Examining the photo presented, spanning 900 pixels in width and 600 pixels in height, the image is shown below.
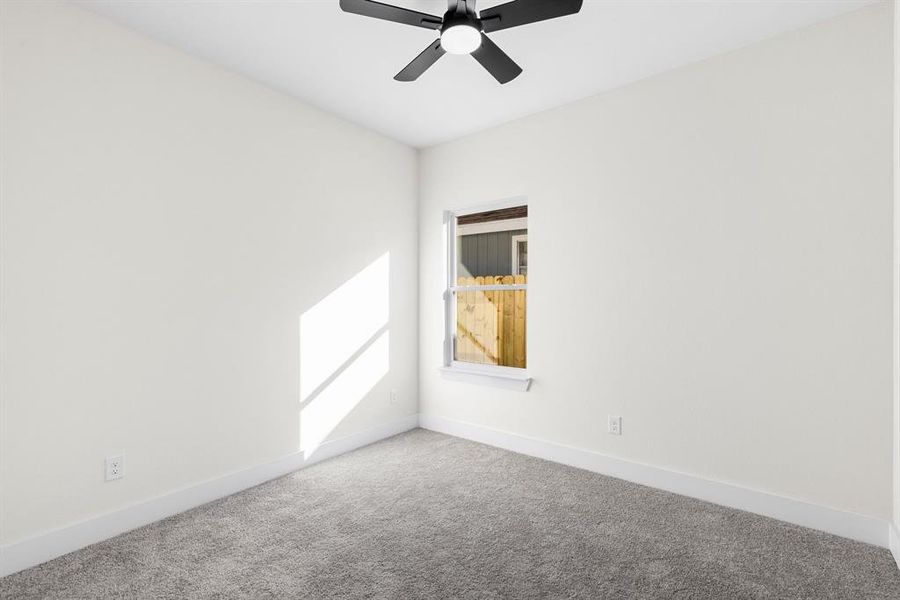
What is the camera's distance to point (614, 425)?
9.89 ft

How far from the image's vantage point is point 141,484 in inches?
93.3

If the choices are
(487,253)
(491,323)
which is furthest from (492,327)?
(487,253)

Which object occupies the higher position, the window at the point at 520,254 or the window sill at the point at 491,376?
the window at the point at 520,254

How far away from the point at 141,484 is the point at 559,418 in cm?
265

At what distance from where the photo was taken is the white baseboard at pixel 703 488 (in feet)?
7.25

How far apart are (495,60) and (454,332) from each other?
2.43m

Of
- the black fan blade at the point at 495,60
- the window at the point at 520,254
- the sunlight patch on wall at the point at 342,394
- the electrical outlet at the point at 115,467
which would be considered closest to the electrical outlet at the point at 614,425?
the window at the point at 520,254

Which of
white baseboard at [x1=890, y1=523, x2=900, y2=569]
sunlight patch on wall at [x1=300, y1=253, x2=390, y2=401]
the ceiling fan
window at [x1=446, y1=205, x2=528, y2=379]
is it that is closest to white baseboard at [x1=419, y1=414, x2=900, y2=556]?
white baseboard at [x1=890, y1=523, x2=900, y2=569]

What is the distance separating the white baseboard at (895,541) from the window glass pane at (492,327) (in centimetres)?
221

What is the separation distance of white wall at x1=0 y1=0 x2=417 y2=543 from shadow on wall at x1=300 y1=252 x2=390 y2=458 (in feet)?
0.22

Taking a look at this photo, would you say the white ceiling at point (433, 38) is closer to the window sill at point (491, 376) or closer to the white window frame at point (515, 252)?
the white window frame at point (515, 252)

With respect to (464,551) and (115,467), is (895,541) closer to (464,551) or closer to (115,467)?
(464,551)

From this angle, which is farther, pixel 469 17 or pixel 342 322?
pixel 342 322

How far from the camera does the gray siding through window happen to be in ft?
12.2
